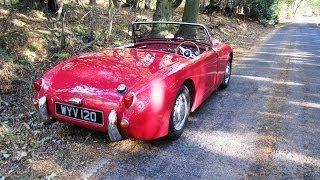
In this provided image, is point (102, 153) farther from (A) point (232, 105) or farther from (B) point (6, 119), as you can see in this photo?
(A) point (232, 105)

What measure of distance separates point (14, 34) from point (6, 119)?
298 centimetres

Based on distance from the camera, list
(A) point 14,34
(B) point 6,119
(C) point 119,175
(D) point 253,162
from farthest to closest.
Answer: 1. (A) point 14,34
2. (B) point 6,119
3. (D) point 253,162
4. (C) point 119,175

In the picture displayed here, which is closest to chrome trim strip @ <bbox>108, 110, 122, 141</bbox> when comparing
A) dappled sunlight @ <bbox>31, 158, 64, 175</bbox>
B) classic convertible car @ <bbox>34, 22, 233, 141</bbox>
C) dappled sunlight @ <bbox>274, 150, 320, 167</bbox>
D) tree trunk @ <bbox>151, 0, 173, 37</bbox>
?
classic convertible car @ <bbox>34, 22, 233, 141</bbox>

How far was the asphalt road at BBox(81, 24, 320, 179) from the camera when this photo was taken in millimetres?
4262

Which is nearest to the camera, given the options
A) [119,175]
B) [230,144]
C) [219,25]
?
[119,175]

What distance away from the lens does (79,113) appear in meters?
4.35

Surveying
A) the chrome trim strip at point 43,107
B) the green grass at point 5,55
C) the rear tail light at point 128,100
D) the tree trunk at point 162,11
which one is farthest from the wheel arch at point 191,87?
the tree trunk at point 162,11

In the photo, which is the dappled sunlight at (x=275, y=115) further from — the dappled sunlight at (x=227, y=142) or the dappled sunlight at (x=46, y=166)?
A: the dappled sunlight at (x=46, y=166)

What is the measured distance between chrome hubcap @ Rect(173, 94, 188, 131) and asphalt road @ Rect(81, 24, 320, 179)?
0.69ft

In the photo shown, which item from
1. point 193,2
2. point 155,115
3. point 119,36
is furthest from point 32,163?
point 193,2

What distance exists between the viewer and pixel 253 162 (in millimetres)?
4535

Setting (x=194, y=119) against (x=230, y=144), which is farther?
(x=194, y=119)

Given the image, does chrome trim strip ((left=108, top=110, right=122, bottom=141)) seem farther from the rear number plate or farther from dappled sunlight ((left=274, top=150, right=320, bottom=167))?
dappled sunlight ((left=274, top=150, right=320, bottom=167))

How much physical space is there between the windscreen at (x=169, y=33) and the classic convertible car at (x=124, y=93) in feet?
3.53
